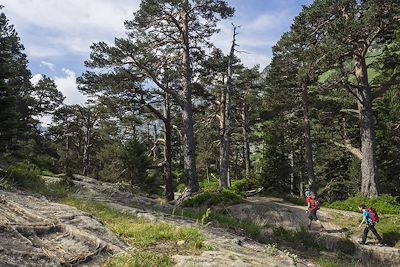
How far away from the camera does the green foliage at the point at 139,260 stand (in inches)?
157

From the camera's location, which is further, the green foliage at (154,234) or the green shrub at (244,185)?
the green shrub at (244,185)

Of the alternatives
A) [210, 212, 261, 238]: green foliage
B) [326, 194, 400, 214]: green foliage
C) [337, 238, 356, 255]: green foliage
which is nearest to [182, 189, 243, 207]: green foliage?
[326, 194, 400, 214]: green foliage

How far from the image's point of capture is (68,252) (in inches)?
167

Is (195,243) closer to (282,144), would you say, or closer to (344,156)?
(282,144)

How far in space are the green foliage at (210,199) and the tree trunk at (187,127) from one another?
5.83 ft

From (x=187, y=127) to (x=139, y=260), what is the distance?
18195 millimetres

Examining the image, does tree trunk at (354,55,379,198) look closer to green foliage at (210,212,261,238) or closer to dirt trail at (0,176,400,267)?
green foliage at (210,212,261,238)

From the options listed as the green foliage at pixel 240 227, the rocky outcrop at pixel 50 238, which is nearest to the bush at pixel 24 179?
the rocky outcrop at pixel 50 238

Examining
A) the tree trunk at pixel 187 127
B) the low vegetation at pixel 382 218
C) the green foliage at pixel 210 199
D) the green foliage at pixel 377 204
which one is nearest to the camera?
the low vegetation at pixel 382 218

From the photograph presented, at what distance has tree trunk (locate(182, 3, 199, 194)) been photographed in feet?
70.7

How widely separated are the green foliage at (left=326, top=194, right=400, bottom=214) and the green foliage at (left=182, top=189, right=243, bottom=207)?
5.84m

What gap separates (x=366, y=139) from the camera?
21.7m

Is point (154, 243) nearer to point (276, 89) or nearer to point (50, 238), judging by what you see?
point (50, 238)

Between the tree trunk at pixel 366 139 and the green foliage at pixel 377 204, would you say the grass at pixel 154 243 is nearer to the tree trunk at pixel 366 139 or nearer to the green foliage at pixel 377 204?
the green foliage at pixel 377 204
